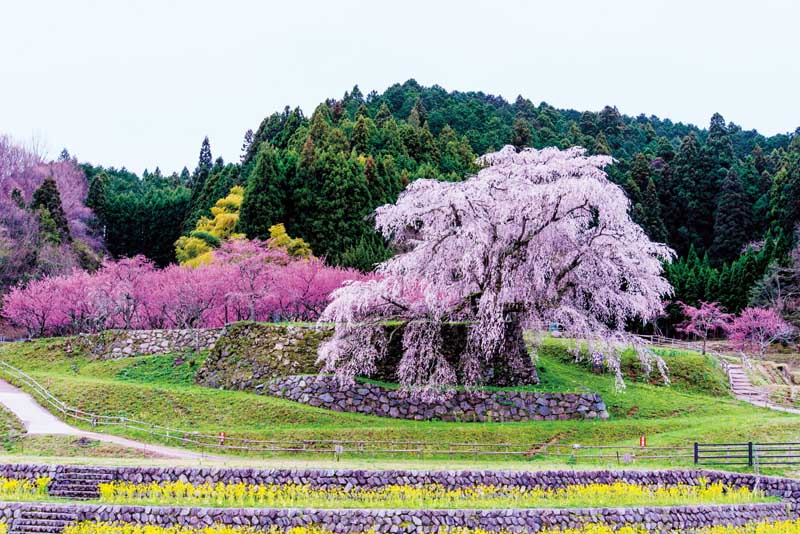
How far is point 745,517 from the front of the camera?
1717 centimetres

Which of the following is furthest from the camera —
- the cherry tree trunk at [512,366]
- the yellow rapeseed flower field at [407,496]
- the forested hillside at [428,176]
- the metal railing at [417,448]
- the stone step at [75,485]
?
the forested hillside at [428,176]

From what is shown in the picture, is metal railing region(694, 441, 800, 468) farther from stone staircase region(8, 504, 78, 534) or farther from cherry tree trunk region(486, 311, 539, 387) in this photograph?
stone staircase region(8, 504, 78, 534)

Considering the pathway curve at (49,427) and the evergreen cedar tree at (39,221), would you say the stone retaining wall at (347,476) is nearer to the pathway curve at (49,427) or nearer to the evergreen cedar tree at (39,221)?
the pathway curve at (49,427)

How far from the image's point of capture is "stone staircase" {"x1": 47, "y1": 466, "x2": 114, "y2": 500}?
1750 centimetres

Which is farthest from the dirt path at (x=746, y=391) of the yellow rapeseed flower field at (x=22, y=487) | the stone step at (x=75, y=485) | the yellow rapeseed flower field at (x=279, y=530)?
the yellow rapeseed flower field at (x=22, y=487)

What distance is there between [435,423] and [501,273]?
572 centimetres

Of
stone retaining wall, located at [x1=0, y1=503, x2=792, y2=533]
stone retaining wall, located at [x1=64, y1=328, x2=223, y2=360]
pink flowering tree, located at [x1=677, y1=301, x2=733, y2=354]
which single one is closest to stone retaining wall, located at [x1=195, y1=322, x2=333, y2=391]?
stone retaining wall, located at [x1=64, y1=328, x2=223, y2=360]

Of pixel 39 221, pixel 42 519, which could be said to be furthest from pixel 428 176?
pixel 42 519

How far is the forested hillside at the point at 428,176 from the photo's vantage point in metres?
53.0

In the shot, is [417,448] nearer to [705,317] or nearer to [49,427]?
[49,427]

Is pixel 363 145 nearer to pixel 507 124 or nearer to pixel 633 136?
pixel 507 124

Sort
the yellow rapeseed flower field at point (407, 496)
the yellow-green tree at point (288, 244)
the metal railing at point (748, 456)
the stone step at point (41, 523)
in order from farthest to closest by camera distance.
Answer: the yellow-green tree at point (288, 244), the metal railing at point (748, 456), the yellow rapeseed flower field at point (407, 496), the stone step at point (41, 523)

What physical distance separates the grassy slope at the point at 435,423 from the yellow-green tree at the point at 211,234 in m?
15.5

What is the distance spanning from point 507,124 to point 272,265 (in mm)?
61519
